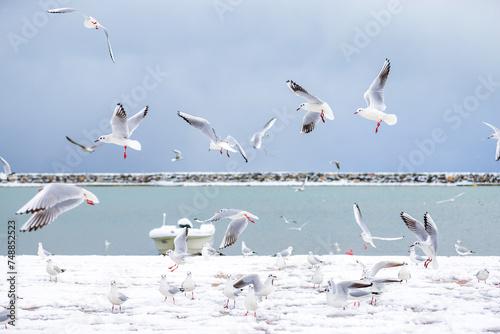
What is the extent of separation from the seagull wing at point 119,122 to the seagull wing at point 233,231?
194 centimetres

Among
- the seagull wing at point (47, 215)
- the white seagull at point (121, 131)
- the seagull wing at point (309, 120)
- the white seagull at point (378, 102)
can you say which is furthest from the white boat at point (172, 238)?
the seagull wing at point (47, 215)

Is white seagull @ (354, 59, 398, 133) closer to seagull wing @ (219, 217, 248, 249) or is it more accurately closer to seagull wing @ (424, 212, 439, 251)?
seagull wing @ (424, 212, 439, 251)

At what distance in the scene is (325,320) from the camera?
491cm

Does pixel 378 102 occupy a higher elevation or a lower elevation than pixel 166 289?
higher

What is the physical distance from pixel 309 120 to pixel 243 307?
117 inches

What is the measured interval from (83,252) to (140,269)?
12676 millimetres

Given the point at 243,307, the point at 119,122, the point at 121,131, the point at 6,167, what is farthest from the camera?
the point at 6,167

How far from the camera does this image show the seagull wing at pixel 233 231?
6.72 metres

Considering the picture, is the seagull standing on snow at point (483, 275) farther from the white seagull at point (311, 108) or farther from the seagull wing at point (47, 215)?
the seagull wing at point (47, 215)

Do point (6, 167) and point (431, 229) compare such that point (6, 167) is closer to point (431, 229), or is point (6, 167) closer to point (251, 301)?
point (251, 301)

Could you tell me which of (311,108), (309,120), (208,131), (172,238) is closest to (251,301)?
(208,131)

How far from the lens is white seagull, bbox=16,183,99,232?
15.5ft

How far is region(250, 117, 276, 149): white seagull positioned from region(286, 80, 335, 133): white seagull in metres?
0.86

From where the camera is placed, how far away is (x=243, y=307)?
5.46 metres
